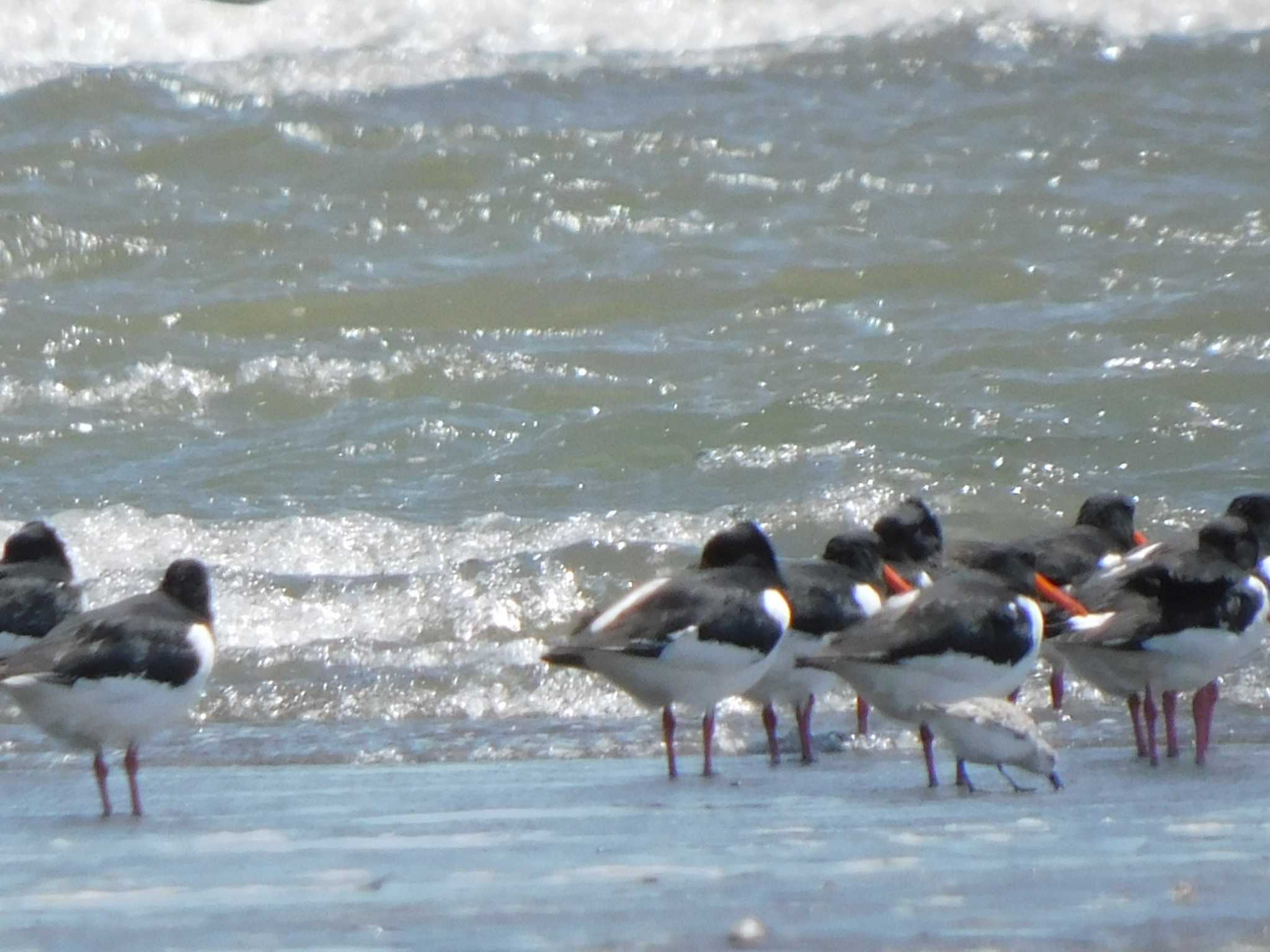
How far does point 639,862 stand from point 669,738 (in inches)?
72.1

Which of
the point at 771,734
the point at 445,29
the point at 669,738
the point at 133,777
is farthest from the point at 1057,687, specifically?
the point at 445,29

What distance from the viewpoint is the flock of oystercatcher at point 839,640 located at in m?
5.46

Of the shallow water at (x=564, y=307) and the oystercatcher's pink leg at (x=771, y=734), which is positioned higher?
the shallow water at (x=564, y=307)

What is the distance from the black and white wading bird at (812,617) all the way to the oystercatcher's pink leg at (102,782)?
6.63ft

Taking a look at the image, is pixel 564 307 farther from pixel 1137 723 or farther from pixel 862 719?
pixel 1137 723

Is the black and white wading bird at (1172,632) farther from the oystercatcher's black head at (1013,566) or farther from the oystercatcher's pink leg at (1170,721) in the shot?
the oystercatcher's black head at (1013,566)

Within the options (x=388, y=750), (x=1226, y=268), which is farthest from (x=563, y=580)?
(x=1226, y=268)

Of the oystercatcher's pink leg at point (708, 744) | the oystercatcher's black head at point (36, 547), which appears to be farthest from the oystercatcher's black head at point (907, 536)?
the oystercatcher's black head at point (36, 547)

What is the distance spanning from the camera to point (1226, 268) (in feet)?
47.3

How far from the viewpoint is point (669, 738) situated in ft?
19.8

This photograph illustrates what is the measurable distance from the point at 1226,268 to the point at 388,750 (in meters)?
9.54

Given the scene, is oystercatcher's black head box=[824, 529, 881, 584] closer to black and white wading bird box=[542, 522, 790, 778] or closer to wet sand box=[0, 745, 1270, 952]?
black and white wading bird box=[542, 522, 790, 778]

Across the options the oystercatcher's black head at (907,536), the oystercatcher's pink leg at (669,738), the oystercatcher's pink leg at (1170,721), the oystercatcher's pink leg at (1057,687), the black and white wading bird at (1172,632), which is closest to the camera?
the oystercatcher's pink leg at (669,738)

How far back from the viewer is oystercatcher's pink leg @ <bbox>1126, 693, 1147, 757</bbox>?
6.30 m
